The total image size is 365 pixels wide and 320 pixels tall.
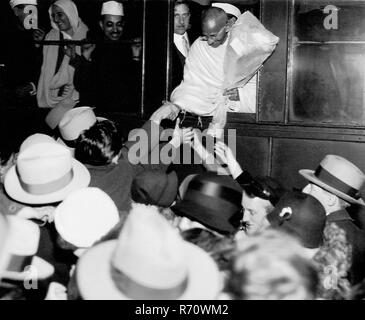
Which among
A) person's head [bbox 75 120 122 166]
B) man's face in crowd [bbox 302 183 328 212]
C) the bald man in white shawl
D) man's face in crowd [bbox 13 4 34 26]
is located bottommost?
man's face in crowd [bbox 302 183 328 212]

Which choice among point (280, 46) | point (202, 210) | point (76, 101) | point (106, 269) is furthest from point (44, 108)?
point (106, 269)

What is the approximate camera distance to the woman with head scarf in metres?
4.80

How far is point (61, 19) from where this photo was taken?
189 inches

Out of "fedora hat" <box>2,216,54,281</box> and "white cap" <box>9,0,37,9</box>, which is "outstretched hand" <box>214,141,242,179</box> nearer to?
"fedora hat" <box>2,216,54,281</box>

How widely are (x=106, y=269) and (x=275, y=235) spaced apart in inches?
28.8

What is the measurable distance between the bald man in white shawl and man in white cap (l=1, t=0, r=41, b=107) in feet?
6.13

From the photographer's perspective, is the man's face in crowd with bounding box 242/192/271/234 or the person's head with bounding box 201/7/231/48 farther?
the person's head with bounding box 201/7/231/48

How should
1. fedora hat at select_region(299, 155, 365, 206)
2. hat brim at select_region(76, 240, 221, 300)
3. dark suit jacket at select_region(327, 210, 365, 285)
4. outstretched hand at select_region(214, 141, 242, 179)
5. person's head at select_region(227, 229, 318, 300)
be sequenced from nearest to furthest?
person's head at select_region(227, 229, 318, 300), hat brim at select_region(76, 240, 221, 300), dark suit jacket at select_region(327, 210, 365, 285), fedora hat at select_region(299, 155, 365, 206), outstretched hand at select_region(214, 141, 242, 179)

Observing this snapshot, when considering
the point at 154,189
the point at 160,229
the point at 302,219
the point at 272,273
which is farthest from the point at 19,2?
the point at 272,273

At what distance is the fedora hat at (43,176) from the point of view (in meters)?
2.81

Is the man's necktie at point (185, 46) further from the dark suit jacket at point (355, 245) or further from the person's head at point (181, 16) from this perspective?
the dark suit jacket at point (355, 245)

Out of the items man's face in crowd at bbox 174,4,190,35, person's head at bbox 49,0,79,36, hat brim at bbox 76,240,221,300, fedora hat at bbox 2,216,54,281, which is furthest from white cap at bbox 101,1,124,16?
hat brim at bbox 76,240,221,300

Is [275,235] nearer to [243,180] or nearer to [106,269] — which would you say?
[106,269]

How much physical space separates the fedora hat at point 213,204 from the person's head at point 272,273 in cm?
64
